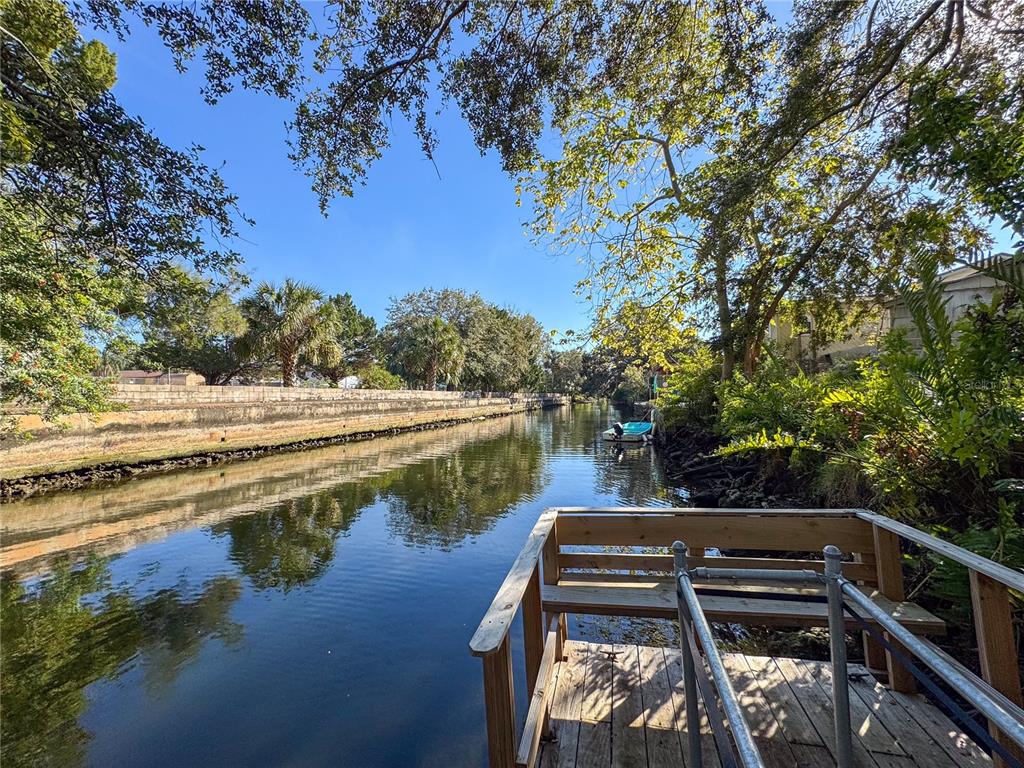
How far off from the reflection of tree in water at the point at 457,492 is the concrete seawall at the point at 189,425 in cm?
665

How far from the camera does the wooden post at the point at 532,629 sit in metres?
2.34

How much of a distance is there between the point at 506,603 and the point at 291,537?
7323mm

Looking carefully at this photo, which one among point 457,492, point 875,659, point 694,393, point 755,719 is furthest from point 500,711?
point 694,393

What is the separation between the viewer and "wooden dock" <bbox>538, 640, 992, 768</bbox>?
86.4 inches

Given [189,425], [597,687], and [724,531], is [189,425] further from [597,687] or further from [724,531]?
[724,531]

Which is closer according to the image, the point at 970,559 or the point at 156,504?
the point at 970,559

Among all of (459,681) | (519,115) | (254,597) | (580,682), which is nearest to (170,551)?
(254,597)

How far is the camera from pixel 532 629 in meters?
2.46

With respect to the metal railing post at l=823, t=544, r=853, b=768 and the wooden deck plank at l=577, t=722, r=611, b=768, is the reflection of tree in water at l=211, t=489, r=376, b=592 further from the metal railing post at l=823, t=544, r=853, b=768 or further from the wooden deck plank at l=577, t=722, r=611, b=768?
the metal railing post at l=823, t=544, r=853, b=768

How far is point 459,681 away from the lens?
4.11m

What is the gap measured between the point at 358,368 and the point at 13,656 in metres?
37.4

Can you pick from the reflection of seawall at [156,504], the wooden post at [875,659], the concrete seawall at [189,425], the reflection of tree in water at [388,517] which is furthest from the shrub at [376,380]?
the wooden post at [875,659]

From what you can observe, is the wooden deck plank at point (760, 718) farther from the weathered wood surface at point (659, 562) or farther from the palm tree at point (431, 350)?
the palm tree at point (431, 350)

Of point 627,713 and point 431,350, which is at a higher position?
point 431,350
